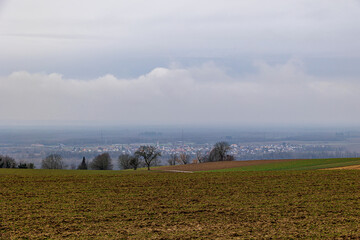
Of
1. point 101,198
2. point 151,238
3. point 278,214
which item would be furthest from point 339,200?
point 101,198

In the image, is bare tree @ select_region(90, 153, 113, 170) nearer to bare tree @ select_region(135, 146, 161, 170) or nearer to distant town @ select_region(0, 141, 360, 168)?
distant town @ select_region(0, 141, 360, 168)

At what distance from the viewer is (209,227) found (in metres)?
13.0

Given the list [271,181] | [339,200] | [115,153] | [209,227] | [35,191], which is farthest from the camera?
[115,153]

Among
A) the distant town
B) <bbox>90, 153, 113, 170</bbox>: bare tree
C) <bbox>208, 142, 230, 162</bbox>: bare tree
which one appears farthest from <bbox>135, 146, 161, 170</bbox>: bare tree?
the distant town

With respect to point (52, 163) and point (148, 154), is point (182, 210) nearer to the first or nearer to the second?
point (148, 154)

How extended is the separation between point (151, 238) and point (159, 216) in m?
2.85

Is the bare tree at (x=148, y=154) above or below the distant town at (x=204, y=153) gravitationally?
above

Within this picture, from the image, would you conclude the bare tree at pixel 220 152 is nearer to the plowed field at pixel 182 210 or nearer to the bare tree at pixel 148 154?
the bare tree at pixel 148 154

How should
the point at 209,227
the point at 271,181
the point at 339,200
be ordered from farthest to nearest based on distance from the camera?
1. the point at 271,181
2. the point at 339,200
3. the point at 209,227

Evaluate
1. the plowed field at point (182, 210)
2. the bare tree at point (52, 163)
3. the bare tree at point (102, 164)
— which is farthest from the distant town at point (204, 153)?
the plowed field at point (182, 210)

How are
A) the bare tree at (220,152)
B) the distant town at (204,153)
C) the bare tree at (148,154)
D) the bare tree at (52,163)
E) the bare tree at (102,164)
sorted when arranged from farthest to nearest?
the distant town at (204,153) → the bare tree at (52,163) → the bare tree at (102,164) → the bare tree at (220,152) → the bare tree at (148,154)

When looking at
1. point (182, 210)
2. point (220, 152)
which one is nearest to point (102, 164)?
point (220, 152)

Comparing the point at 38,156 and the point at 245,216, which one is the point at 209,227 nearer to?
the point at 245,216

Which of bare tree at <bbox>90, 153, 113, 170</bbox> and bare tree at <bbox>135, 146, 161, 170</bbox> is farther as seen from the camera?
bare tree at <bbox>90, 153, 113, 170</bbox>
